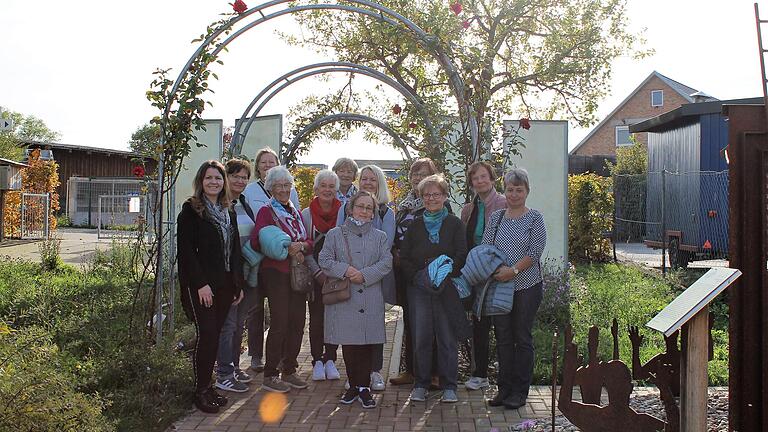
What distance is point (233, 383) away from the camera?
5.69 meters

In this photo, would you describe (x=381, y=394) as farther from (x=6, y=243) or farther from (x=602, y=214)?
(x=6, y=243)

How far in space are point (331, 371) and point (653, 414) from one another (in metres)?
2.53

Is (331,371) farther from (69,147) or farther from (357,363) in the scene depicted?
(69,147)

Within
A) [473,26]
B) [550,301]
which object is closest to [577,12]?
[473,26]

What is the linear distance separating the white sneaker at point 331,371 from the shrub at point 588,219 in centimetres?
1025

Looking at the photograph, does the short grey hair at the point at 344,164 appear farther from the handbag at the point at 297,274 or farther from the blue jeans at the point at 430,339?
the blue jeans at the point at 430,339

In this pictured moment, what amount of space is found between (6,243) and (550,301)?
55.8 feet

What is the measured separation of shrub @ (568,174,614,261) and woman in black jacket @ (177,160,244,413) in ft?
37.1

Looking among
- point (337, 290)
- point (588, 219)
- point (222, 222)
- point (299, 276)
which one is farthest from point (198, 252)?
point (588, 219)

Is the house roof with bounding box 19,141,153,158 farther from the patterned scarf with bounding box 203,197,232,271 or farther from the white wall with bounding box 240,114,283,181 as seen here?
the patterned scarf with bounding box 203,197,232,271

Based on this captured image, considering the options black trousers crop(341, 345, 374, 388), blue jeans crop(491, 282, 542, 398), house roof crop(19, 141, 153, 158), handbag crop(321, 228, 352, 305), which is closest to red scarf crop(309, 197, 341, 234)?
handbag crop(321, 228, 352, 305)

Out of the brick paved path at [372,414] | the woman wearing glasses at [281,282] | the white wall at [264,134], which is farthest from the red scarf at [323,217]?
the white wall at [264,134]

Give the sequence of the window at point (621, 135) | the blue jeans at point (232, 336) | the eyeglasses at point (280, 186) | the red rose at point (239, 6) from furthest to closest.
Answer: the window at point (621, 135)
the red rose at point (239, 6)
the eyeglasses at point (280, 186)
the blue jeans at point (232, 336)

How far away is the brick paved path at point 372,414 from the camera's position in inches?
190
